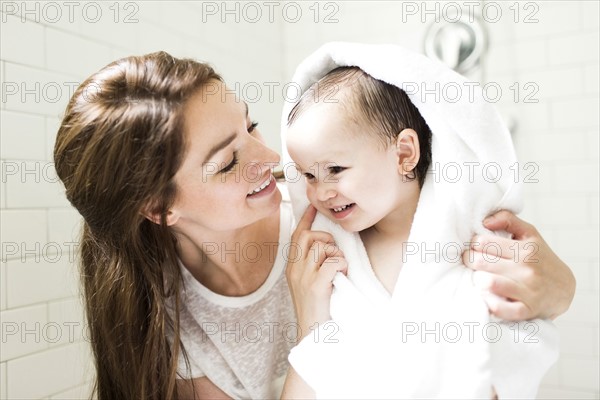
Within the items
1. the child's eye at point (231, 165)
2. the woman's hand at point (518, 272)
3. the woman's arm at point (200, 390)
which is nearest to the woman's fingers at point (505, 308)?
the woman's hand at point (518, 272)

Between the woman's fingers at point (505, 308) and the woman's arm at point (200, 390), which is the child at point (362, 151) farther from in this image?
the woman's arm at point (200, 390)

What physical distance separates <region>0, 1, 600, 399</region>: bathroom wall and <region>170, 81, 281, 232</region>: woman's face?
1.23 ft

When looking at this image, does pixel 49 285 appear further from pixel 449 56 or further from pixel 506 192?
pixel 449 56

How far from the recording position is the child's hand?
102 cm

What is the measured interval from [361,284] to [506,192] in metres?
0.31

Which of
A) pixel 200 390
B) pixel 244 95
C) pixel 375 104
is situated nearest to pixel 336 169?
pixel 375 104

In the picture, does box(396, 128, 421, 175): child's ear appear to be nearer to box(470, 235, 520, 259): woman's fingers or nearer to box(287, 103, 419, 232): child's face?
box(287, 103, 419, 232): child's face

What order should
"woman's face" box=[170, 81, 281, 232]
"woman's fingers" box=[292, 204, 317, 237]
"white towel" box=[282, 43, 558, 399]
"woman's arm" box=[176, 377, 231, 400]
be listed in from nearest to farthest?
"white towel" box=[282, 43, 558, 399] → "woman's face" box=[170, 81, 281, 232] → "woman's fingers" box=[292, 204, 317, 237] → "woman's arm" box=[176, 377, 231, 400]

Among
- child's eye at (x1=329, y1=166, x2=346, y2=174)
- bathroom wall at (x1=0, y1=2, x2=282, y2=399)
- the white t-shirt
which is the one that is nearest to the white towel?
child's eye at (x1=329, y1=166, x2=346, y2=174)

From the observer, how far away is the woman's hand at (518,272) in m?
0.90

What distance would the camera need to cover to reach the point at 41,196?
1.22 m

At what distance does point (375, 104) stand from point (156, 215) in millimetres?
464

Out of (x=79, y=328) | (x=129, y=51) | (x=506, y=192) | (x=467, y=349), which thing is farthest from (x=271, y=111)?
(x=467, y=349)

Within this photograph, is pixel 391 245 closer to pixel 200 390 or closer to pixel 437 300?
pixel 437 300
